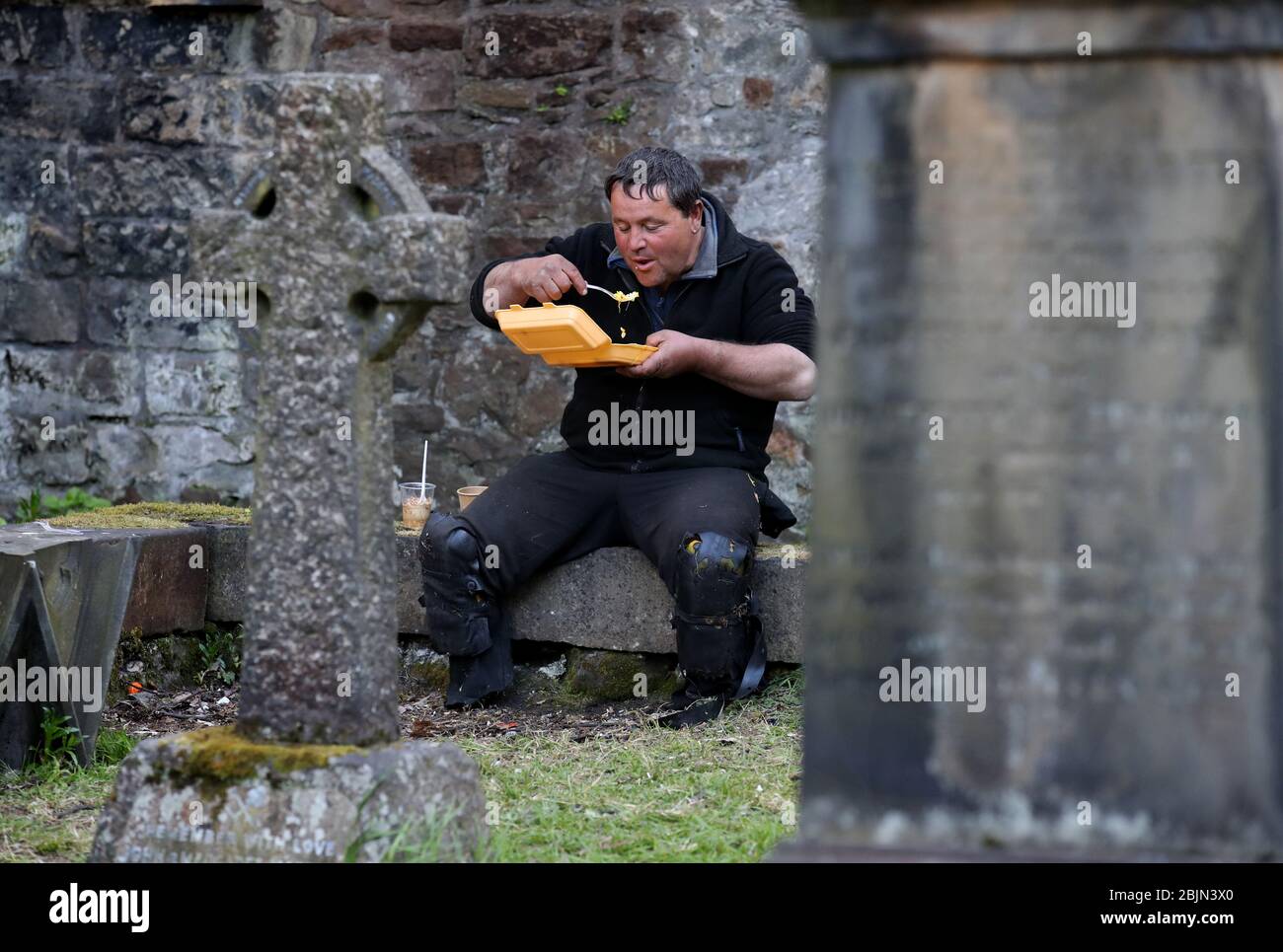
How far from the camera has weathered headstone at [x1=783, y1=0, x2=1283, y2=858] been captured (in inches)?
89.6

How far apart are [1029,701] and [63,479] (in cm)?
476

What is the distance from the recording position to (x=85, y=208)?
620cm

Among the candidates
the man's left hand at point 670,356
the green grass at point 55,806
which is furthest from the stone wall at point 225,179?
the green grass at point 55,806

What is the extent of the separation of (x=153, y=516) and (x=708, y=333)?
1901mm

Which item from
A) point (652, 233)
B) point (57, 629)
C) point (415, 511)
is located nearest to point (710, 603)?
point (652, 233)

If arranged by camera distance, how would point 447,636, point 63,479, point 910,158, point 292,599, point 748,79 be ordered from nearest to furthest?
point 910,158 → point 292,599 → point 447,636 → point 748,79 → point 63,479

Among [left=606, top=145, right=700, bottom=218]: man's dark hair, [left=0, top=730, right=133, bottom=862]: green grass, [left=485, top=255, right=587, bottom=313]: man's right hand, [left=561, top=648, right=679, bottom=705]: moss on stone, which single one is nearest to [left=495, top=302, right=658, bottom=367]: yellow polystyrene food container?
[left=485, top=255, right=587, bottom=313]: man's right hand

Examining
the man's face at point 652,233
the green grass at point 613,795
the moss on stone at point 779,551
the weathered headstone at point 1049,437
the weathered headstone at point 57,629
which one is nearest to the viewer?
the weathered headstone at point 1049,437

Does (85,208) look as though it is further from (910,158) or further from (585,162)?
(910,158)

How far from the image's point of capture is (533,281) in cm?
476

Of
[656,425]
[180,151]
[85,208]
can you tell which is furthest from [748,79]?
[85,208]

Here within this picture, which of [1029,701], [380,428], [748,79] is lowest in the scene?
[1029,701]

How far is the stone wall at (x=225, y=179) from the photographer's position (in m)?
6.00

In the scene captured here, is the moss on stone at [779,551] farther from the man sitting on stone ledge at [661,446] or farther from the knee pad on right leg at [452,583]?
the knee pad on right leg at [452,583]
